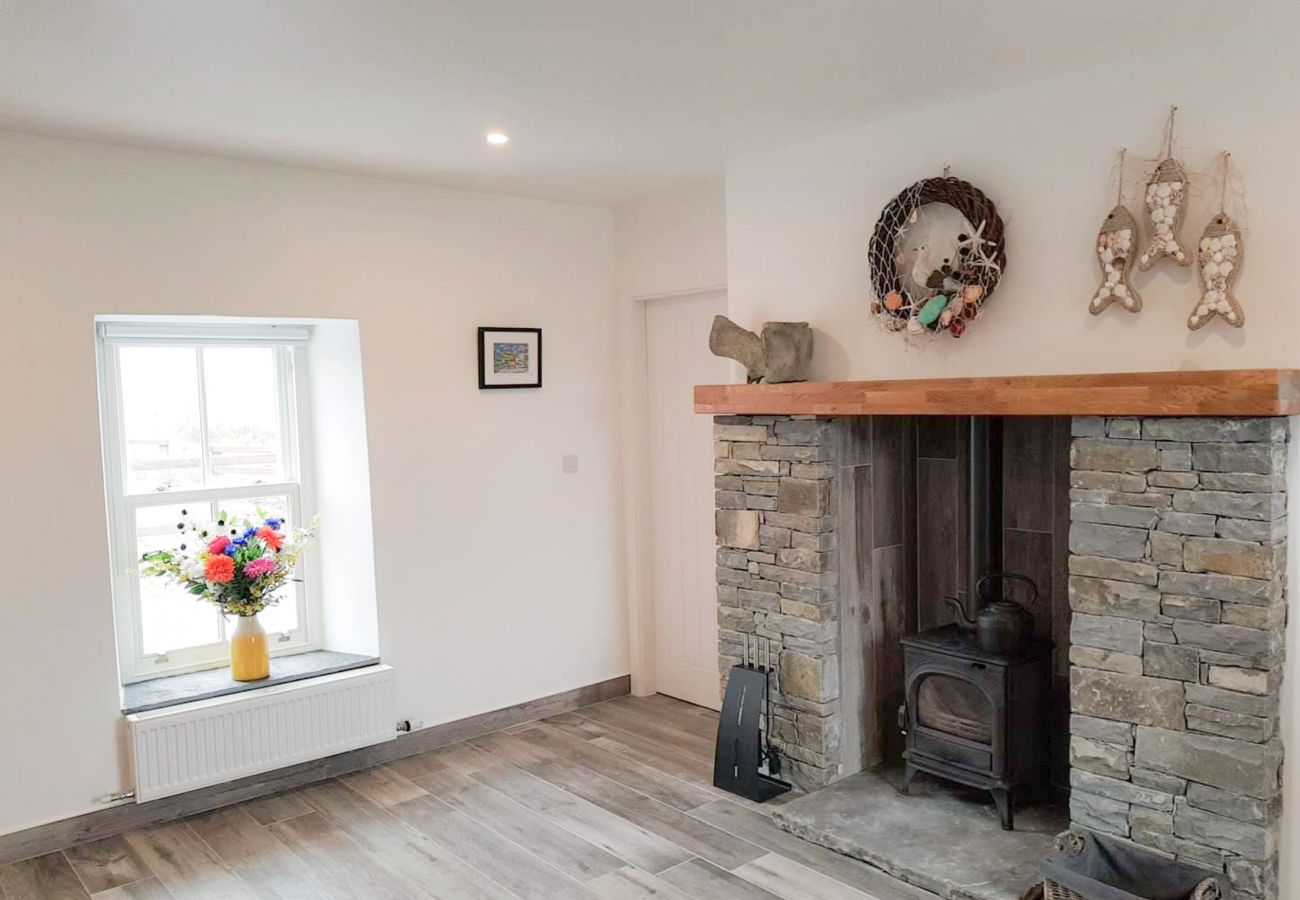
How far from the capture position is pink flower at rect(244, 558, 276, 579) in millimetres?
3869

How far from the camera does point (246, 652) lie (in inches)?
155

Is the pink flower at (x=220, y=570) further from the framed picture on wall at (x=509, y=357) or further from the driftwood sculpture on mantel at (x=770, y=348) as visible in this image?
the driftwood sculpture on mantel at (x=770, y=348)

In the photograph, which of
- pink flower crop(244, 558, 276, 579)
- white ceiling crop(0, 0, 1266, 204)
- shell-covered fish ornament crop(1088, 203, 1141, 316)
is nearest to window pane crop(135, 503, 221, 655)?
pink flower crop(244, 558, 276, 579)

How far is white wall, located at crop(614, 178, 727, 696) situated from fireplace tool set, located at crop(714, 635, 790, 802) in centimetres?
126

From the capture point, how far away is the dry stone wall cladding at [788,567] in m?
3.60

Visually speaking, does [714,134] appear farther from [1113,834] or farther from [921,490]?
[1113,834]

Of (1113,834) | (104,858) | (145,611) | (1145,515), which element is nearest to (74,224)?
(145,611)

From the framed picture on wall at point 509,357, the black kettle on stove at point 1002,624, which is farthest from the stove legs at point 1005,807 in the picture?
the framed picture on wall at point 509,357

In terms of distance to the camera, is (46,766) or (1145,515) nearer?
(1145,515)

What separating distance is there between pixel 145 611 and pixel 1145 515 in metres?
3.72

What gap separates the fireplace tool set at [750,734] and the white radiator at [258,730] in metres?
1.47

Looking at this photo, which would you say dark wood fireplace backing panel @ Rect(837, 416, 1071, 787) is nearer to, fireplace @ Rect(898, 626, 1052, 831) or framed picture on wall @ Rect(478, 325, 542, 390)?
fireplace @ Rect(898, 626, 1052, 831)

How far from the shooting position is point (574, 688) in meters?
4.90

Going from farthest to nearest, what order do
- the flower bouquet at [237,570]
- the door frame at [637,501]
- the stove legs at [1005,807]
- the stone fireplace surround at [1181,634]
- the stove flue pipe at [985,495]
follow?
the door frame at [637,501] → the flower bouquet at [237,570] → the stove flue pipe at [985,495] → the stove legs at [1005,807] → the stone fireplace surround at [1181,634]
